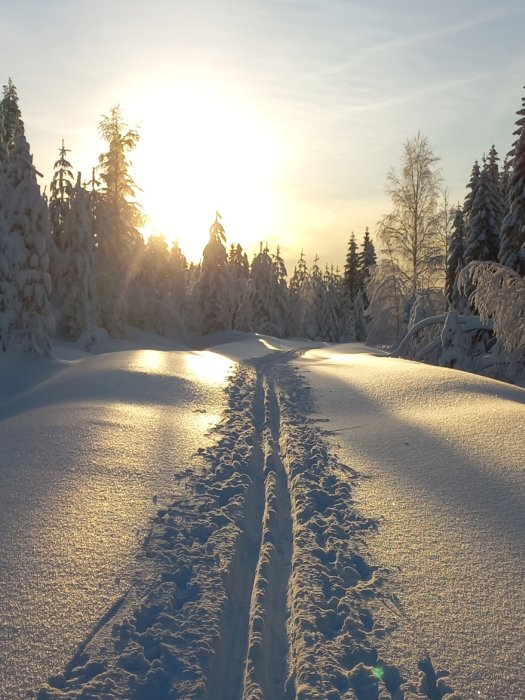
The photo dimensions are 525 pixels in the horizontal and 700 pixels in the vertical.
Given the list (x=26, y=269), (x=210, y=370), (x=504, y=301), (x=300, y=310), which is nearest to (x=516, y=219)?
(x=504, y=301)

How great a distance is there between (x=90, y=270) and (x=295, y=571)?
28204 millimetres

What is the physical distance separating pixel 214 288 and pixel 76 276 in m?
13.5

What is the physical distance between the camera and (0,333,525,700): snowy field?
352 centimetres

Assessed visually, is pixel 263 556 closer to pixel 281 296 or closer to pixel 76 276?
pixel 76 276

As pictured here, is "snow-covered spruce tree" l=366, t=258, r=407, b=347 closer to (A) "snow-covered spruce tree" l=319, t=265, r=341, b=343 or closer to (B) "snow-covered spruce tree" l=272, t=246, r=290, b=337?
(B) "snow-covered spruce tree" l=272, t=246, r=290, b=337

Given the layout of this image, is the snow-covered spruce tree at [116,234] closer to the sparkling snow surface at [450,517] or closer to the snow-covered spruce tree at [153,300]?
the snow-covered spruce tree at [153,300]

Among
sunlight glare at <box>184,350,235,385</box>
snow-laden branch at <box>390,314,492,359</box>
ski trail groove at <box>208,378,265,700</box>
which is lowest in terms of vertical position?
ski trail groove at <box>208,378,265,700</box>

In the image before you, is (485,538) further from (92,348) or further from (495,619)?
(92,348)

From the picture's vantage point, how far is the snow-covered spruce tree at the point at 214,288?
4166 centimetres

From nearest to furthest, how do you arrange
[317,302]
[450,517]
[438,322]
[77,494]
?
[450,517]
[77,494]
[438,322]
[317,302]

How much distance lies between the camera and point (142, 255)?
3794 cm

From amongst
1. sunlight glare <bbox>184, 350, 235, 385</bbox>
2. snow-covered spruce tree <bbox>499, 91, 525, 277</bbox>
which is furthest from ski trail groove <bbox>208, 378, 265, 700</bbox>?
snow-covered spruce tree <bbox>499, 91, 525, 277</bbox>

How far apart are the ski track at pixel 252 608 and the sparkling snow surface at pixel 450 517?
0.18 m

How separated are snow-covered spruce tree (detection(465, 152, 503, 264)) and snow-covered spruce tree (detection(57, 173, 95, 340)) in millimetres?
20231
